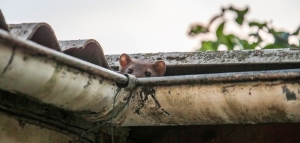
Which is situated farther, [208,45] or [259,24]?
[208,45]

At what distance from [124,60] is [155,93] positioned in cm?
142

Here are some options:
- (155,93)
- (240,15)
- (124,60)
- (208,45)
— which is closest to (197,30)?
(208,45)

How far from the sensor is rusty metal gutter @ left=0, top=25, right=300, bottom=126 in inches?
79.7

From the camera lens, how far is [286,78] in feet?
7.47

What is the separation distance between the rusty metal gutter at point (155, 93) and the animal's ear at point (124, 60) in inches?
39.4

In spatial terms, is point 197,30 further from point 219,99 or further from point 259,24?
point 219,99

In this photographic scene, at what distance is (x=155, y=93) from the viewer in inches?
96.8

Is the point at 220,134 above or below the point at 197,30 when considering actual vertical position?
below

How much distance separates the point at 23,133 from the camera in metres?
2.47

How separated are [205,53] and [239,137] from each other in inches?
17.3

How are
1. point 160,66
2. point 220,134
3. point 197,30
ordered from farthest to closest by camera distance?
1. point 197,30
2. point 160,66
3. point 220,134

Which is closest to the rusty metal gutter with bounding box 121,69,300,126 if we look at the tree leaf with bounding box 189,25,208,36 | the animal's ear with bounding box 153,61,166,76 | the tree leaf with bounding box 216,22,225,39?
the animal's ear with bounding box 153,61,166,76

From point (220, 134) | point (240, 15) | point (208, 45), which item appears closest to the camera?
point (220, 134)

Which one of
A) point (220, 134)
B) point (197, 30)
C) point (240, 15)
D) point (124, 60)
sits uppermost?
point (240, 15)
